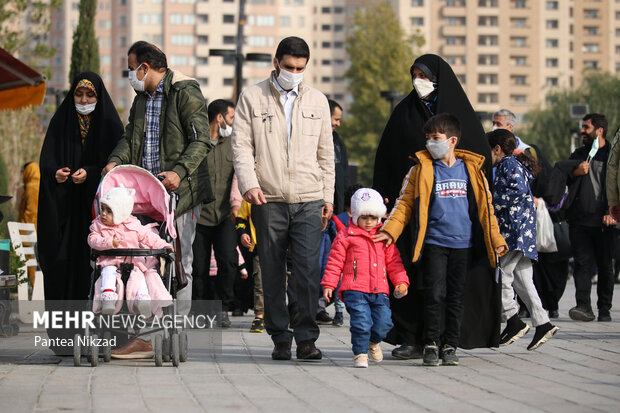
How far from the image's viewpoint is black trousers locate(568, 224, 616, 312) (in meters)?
14.2

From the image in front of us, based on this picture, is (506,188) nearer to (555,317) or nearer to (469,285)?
(469,285)

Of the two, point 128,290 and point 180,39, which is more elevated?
point 180,39

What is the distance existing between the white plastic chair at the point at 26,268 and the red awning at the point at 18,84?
2.72 metres

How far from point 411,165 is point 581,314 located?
5025 millimetres

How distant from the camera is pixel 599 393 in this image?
7.42 meters

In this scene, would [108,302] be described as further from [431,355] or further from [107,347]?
[431,355]

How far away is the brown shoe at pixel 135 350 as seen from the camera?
9.34 meters

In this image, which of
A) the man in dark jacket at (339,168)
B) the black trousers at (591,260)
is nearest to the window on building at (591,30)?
the black trousers at (591,260)

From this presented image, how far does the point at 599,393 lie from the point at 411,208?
238 centimetres

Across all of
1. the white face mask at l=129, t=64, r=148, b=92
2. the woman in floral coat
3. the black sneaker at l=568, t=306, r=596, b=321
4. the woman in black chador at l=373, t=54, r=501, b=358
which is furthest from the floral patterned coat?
the black sneaker at l=568, t=306, r=596, b=321

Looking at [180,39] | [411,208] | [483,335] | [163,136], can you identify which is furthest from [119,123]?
[180,39]

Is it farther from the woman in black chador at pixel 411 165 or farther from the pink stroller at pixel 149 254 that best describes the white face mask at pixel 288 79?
the pink stroller at pixel 149 254

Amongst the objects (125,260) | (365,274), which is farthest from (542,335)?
(125,260)

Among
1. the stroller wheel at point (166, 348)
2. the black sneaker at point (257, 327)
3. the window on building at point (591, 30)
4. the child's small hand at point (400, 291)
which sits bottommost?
the black sneaker at point (257, 327)
